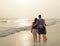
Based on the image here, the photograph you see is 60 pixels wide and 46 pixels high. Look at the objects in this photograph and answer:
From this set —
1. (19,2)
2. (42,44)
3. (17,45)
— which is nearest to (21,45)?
(17,45)

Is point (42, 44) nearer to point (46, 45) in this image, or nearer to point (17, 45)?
point (46, 45)

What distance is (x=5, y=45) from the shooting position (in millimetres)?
14484

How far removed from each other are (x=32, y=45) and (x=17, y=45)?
96 cm


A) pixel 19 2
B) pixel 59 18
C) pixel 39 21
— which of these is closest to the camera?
pixel 39 21

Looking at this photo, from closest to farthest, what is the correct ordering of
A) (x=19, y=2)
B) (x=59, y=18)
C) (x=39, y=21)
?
(x=39, y=21), (x=19, y=2), (x=59, y=18)

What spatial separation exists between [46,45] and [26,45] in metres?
1.21

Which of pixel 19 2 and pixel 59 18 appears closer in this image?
pixel 19 2

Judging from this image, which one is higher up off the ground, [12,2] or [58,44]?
[12,2]

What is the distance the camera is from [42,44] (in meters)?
14.5

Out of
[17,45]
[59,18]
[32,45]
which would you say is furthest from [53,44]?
[59,18]

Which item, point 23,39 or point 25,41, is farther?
point 23,39

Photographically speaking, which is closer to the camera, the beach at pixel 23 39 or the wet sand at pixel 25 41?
the wet sand at pixel 25 41

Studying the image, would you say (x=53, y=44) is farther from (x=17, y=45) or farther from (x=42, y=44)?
(x=17, y=45)

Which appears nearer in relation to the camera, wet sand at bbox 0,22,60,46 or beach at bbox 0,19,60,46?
wet sand at bbox 0,22,60,46
